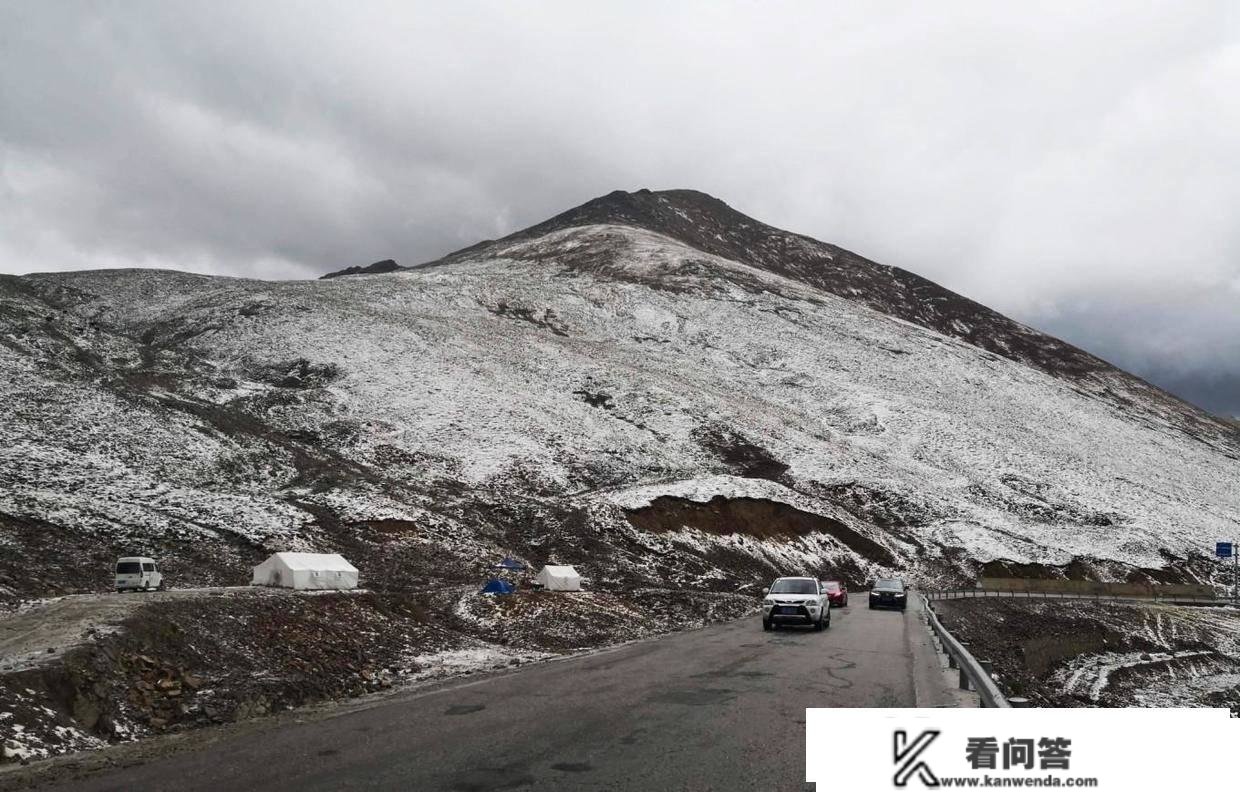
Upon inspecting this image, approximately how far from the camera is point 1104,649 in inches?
1118

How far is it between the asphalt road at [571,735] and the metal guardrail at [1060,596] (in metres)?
31.4

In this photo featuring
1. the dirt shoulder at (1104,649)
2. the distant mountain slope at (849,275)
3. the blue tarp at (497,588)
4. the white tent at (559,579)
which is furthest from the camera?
the distant mountain slope at (849,275)

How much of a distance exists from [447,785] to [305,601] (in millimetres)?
12648

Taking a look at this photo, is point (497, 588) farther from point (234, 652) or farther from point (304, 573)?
point (234, 652)

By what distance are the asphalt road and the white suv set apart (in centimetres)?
684

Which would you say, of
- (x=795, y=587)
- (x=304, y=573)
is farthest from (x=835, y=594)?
(x=304, y=573)

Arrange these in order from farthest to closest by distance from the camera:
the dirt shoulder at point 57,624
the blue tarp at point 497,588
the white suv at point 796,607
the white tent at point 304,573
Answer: the blue tarp at point 497,588 → the white suv at point 796,607 → the white tent at point 304,573 → the dirt shoulder at point 57,624

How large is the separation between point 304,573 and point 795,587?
14.1m

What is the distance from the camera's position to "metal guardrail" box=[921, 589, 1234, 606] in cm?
4350

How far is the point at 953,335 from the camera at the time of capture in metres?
114

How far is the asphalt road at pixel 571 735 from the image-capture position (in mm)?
7711

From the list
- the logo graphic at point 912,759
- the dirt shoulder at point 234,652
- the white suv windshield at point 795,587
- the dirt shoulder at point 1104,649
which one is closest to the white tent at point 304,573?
the dirt shoulder at point 234,652

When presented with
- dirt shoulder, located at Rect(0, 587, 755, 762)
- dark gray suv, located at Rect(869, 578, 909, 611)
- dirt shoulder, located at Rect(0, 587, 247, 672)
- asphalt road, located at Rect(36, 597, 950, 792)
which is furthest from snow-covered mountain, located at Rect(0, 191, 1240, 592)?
asphalt road, located at Rect(36, 597, 950, 792)

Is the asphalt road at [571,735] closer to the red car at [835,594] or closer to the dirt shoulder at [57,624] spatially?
the dirt shoulder at [57,624]
